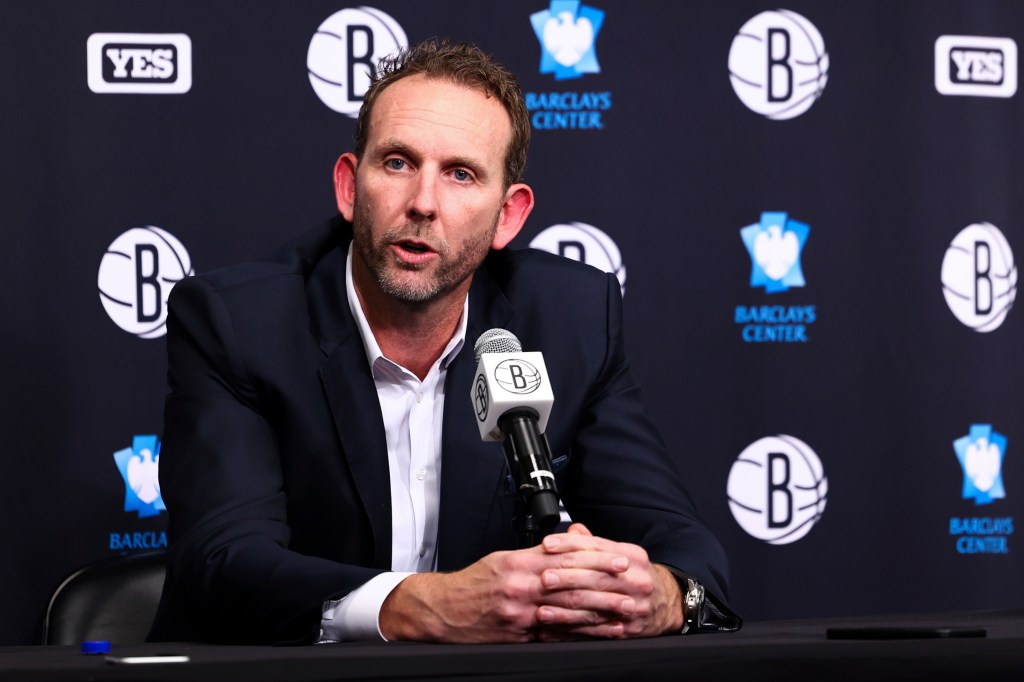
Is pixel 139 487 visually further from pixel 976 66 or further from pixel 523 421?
pixel 976 66

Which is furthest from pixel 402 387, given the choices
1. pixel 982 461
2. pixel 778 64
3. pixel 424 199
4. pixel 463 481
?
pixel 982 461

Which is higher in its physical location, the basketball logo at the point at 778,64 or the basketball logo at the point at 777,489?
the basketball logo at the point at 778,64

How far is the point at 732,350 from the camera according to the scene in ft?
10.7

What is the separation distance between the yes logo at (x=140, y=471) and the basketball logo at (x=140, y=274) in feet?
0.94

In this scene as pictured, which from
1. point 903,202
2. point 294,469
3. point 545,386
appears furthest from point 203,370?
point 903,202

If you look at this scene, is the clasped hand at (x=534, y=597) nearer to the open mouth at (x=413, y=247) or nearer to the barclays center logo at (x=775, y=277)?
the open mouth at (x=413, y=247)

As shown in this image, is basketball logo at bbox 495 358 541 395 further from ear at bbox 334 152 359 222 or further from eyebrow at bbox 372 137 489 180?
ear at bbox 334 152 359 222

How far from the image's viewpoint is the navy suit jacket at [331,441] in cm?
194

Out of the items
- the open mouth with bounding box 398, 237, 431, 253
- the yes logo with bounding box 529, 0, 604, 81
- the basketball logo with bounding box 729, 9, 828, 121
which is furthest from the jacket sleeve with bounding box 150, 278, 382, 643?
the basketball logo with bounding box 729, 9, 828, 121

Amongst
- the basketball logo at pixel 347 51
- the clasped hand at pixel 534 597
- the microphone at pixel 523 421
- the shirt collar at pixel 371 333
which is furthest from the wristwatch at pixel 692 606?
the basketball logo at pixel 347 51

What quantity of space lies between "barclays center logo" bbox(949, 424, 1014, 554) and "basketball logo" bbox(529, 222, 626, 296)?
3.57 feet

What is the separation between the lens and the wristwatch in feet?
6.09

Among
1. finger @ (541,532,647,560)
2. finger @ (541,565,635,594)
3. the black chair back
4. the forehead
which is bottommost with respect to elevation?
the black chair back

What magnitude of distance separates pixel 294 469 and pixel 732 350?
4.92 ft
